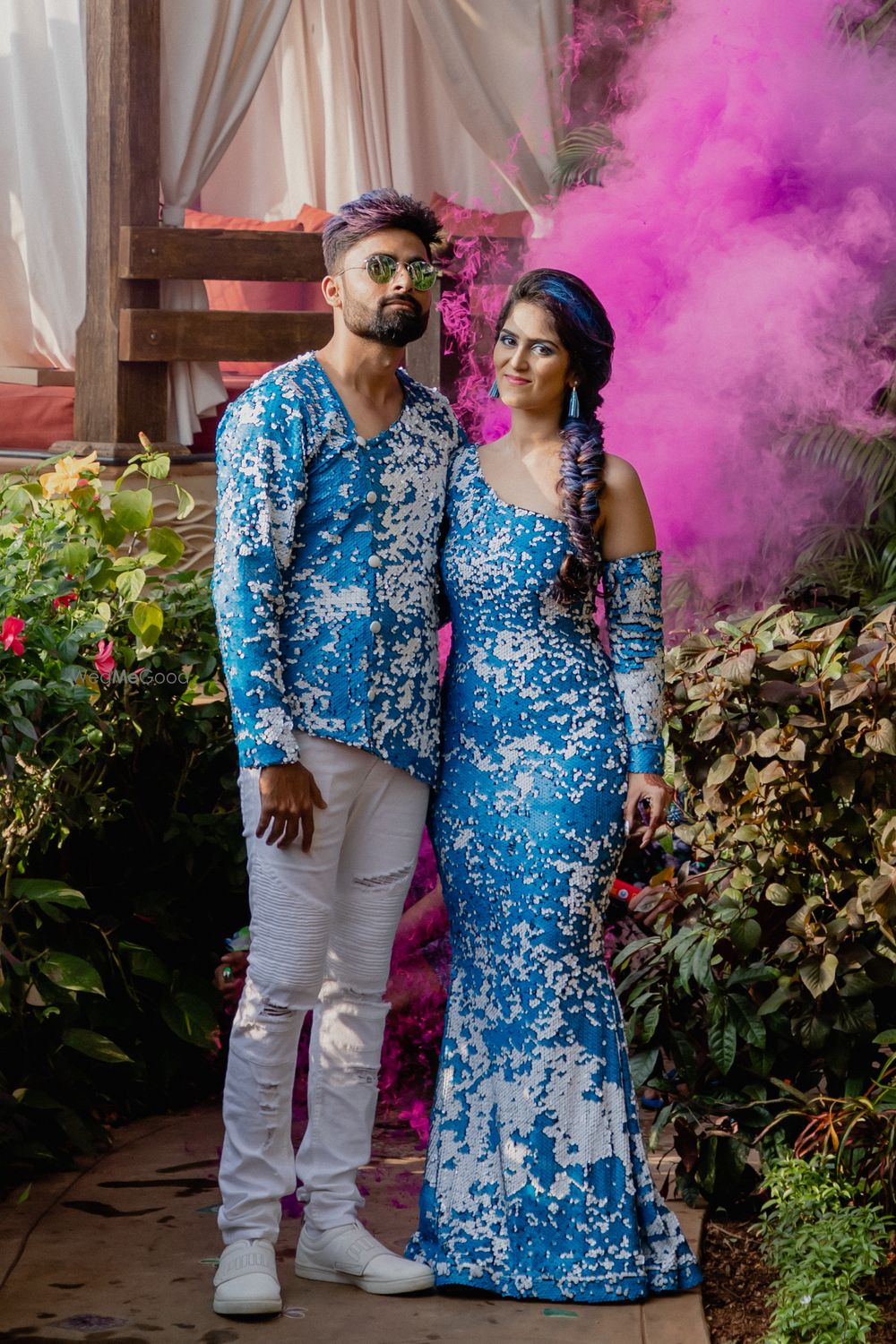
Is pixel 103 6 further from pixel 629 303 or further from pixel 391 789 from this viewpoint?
pixel 391 789

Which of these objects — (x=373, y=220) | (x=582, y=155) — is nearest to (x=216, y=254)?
(x=582, y=155)

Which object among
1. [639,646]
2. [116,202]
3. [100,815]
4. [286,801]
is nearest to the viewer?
[286,801]

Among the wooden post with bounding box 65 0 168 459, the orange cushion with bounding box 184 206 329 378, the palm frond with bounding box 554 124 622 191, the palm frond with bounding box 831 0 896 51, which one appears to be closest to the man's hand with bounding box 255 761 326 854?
the wooden post with bounding box 65 0 168 459

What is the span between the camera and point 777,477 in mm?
4656

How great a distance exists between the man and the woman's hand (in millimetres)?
319

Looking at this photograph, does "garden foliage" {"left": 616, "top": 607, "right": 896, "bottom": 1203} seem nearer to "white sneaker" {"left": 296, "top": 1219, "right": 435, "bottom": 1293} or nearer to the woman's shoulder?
the woman's shoulder

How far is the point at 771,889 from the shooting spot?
265 cm

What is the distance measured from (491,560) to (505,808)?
1.27 ft

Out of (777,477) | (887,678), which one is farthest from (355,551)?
(777,477)

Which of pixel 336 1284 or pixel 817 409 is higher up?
pixel 817 409

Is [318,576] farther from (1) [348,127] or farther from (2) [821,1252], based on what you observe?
(1) [348,127]

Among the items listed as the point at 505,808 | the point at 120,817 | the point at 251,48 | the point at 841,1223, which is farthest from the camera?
the point at 251,48

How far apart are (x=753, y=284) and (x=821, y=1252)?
2927 mm

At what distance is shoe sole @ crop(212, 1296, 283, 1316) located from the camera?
2324 mm
